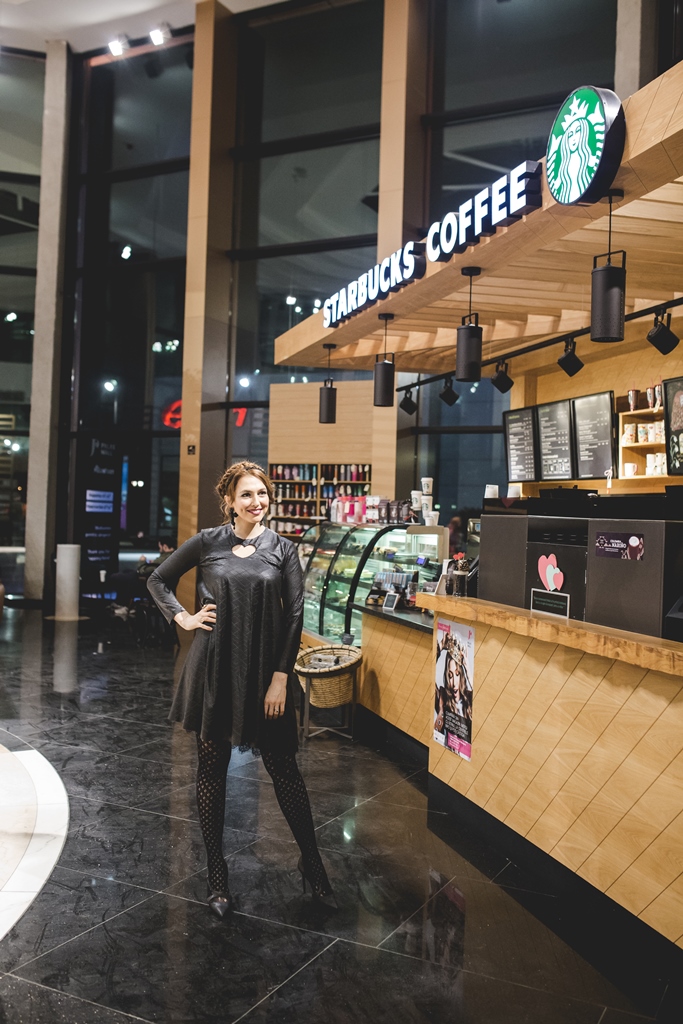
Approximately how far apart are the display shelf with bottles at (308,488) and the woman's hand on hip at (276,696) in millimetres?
7110

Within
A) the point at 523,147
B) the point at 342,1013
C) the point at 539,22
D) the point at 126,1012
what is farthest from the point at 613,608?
the point at 539,22

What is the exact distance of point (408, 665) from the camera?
5.36m

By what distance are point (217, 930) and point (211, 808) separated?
1.41ft

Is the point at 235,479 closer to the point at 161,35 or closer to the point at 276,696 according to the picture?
the point at 276,696

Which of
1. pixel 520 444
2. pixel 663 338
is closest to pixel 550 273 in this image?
pixel 663 338

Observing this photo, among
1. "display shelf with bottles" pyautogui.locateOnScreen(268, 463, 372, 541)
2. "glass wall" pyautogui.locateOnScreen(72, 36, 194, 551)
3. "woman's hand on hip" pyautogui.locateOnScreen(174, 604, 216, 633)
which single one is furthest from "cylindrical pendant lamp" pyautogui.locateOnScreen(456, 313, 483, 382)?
"glass wall" pyautogui.locateOnScreen(72, 36, 194, 551)

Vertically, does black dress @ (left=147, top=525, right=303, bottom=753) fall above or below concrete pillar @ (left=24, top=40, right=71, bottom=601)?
below

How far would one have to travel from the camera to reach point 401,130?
33.4 feet

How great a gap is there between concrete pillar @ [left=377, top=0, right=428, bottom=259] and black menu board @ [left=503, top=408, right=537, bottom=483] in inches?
115

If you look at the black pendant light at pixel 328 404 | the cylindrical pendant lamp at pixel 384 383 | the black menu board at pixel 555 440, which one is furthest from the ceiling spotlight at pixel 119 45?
the black menu board at pixel 555 440

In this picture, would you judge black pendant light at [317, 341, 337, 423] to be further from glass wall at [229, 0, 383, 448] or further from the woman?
the woman

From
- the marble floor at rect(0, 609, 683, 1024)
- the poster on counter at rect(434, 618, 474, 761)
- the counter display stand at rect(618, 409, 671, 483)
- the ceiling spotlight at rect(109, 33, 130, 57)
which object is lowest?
the marble floor at rect(0, 609, 683, 1024)

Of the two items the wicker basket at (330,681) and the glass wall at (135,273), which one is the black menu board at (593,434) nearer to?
the wicker basket at (330,681)

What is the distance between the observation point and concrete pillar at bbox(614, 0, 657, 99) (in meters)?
8.22
